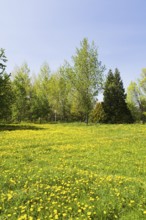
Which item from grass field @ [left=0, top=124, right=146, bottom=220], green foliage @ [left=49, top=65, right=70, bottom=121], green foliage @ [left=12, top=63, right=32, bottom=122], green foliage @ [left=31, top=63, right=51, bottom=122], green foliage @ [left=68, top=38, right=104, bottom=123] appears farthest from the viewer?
green foliage @ [left=49, top=65, right=70, bottom=121]

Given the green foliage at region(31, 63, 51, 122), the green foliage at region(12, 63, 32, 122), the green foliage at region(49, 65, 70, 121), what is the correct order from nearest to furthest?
the green foliage at region(12, 63, 32, 122) → the green foliage at region(31, 63, 51, 122) → the green foliage at region(49, 65, 70, 121)

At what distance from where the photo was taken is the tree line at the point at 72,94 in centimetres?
4197

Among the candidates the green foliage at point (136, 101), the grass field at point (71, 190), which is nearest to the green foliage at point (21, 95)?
the green foliage at point (136, 101)

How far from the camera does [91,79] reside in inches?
1650

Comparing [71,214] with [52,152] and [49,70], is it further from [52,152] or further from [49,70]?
[49,70]

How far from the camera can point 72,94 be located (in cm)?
4447

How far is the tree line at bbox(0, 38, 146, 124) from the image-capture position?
42.0 meters

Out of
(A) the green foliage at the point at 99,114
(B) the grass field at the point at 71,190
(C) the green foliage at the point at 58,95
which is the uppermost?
(C) the green foliage at the point at 58,95

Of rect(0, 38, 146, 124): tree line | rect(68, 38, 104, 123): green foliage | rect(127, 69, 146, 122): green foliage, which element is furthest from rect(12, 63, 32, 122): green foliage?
rect(127, 69, 146, 122): green foliage

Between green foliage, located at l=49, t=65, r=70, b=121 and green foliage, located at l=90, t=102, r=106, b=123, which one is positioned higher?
green foliage, located at l=49, t=65, r=70, b=121

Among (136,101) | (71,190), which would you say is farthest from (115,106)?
(71,190)

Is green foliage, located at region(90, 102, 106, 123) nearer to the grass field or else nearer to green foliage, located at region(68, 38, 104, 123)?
green foliage, located at region(68, 38, 104, 123)

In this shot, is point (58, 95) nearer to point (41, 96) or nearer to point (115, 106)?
point (41, 96)

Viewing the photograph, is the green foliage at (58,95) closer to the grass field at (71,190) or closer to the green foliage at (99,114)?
the green foliage at (99,114)
